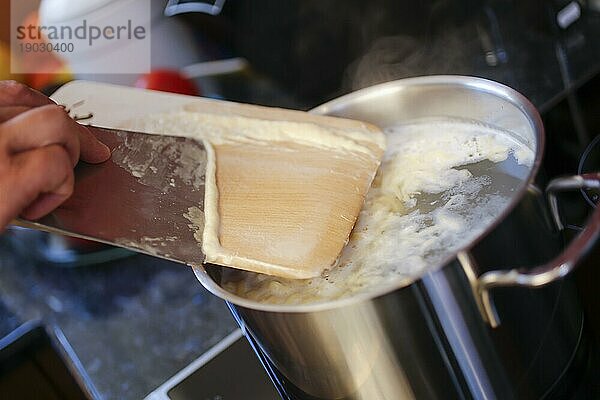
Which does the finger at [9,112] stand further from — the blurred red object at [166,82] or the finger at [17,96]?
the blurred red object at [166,82]

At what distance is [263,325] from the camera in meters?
0.56

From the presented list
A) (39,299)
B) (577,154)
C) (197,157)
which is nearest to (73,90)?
(197,157)

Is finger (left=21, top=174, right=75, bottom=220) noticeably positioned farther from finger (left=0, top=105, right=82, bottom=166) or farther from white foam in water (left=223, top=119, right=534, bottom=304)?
white foam in water (left=223, top=119, right=534, bottom=304)

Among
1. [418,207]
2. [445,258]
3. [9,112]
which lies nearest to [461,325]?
[445,258]

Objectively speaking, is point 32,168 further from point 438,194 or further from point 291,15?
point 291,15

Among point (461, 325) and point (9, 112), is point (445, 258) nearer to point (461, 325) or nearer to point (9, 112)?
point (461, 325)

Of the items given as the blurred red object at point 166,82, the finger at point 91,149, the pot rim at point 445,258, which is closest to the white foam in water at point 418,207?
the pot rim at point 445,258

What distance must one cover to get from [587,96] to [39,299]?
0.76m

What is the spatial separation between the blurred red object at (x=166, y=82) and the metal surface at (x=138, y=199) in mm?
309

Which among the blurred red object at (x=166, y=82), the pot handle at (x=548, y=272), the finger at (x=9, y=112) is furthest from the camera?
the blurred red object at (x=166, y=82)

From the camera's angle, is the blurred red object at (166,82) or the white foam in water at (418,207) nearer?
the white foam in water at (418,207)

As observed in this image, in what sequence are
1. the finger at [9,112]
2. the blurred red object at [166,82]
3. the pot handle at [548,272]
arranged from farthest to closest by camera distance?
the blurred red object at [166,82] < the finger at [9,112] < the pot handle at [548,272]

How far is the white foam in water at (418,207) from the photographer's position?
619mm

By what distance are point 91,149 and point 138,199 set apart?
61 millimetres
